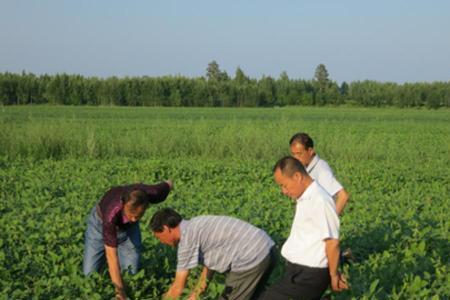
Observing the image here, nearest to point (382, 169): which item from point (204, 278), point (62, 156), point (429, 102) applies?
point (62, 156)

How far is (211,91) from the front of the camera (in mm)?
64125

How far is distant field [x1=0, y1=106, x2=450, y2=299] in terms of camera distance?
503cm

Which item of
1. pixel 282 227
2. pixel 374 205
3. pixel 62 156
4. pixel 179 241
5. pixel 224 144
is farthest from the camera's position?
pixel 224 144

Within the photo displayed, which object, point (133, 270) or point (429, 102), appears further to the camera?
point (429, 102)

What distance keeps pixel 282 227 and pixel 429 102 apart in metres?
67.8

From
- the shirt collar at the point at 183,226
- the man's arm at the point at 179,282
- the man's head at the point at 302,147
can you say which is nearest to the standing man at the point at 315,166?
the man's head at the point at 302,147

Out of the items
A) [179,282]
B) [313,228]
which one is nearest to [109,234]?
[179,282]

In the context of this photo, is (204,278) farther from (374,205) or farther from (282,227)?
(374,205)

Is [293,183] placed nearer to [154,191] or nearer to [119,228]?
[154,191]

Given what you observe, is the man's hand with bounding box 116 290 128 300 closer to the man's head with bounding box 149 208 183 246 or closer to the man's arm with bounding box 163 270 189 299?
the man's arm with bounding box 163 270 189 299

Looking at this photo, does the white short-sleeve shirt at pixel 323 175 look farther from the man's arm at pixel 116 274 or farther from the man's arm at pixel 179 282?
the man's arm at pixel 116 274

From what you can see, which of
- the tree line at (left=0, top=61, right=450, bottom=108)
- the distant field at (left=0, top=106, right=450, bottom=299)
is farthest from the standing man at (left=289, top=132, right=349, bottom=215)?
the tree line at (left=0, top=61, right=450, bottom=108)

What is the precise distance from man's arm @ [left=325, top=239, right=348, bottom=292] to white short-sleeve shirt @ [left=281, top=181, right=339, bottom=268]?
0.05 meters

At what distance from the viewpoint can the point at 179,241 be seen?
4160mm
